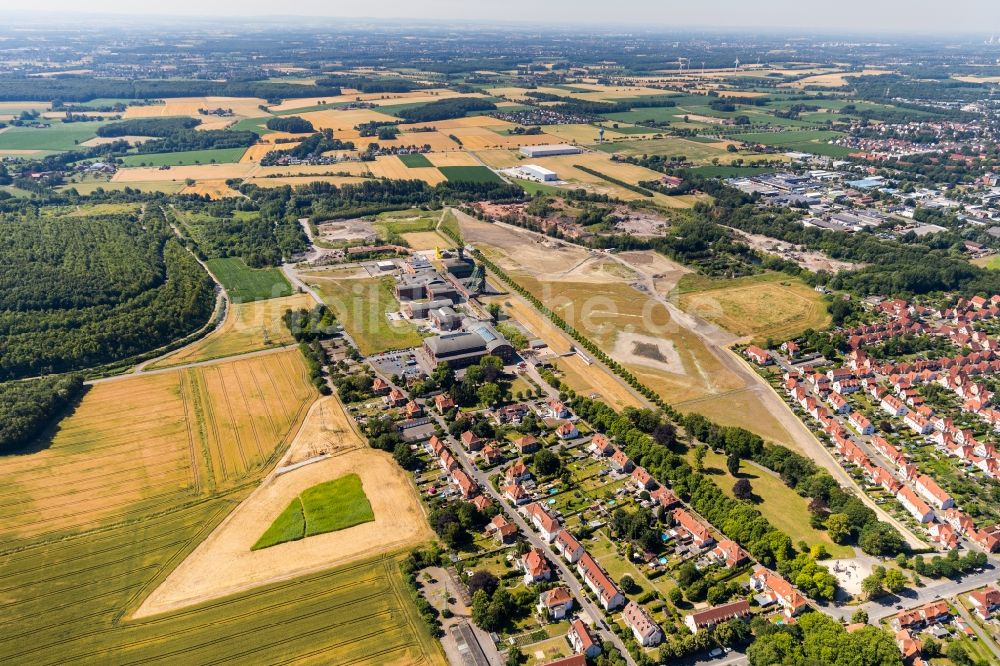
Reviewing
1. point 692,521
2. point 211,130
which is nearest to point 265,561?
point 692,521

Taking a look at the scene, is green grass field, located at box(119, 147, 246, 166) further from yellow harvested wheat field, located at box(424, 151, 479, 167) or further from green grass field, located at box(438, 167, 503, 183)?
green grass field, located at box(438, 167, 503, 183)

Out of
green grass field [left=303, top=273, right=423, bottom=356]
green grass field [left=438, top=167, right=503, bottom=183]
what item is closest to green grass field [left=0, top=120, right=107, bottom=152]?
green grass field [left=438, top=167, right=503, bottom=183]

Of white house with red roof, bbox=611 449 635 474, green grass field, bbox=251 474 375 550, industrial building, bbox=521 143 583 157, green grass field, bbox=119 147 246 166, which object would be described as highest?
industrial building, bbox=521 143 583 157

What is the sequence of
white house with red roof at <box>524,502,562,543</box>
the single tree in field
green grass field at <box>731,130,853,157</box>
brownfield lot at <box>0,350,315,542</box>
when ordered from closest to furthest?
white house with red roof at <box>524,502,562,543</box> < brownfield lot at <box>0,350,315,542</box> < the single tree in field < green grass field at <box>731,130,853,157</box>

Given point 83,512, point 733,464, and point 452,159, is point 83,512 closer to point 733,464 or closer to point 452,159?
point 733,464

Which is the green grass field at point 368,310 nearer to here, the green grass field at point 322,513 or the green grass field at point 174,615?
the green grass field at point 322,513

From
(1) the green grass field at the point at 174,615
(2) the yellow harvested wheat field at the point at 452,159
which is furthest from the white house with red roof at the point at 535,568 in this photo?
(2) the yellow harvested wheat field at the point at 452,159

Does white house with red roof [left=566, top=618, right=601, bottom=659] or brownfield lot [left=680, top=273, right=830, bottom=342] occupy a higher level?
brownfield lot [left=680, top=273, right=830, bottom=342]
